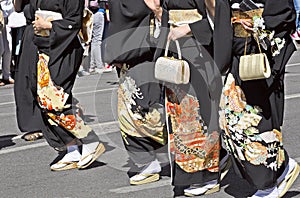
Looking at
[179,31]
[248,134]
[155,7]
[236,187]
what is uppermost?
[155,7]

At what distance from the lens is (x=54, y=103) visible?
20.0 feet

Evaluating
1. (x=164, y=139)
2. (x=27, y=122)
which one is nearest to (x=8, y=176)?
(x=27, y=122)

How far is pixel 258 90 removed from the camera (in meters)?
4.73

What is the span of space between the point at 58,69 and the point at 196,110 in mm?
1360

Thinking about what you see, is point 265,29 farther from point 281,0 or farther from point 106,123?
point 106,123

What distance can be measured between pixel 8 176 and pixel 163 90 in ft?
5.52

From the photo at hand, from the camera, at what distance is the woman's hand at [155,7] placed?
210 inches

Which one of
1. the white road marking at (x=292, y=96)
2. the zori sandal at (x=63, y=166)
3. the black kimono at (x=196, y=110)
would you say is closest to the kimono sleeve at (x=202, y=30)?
the black kimono at (x=196, y=110)

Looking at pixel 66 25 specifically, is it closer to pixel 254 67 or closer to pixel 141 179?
pixel 141 179

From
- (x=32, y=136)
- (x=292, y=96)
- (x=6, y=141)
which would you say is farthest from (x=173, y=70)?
(x=292, y=96)

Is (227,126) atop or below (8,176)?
atop

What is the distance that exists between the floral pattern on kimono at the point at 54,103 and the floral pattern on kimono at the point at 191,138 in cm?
112

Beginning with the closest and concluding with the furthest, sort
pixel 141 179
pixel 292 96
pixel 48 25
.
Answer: pixel 141 179 → pixel 48 25 → pixel 292 96

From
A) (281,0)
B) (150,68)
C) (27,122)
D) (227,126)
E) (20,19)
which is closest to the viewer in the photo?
(281,0)
